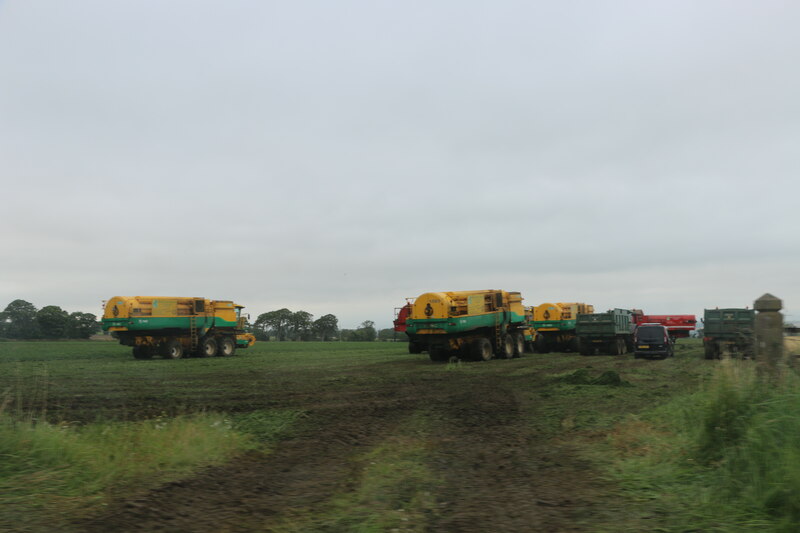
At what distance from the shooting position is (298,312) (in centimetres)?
9950

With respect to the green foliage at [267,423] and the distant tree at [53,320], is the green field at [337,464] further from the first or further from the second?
the distant tree at [53,320]

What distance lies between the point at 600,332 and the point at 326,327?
67.0 metres

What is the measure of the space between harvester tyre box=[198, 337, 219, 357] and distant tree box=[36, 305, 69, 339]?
29491 mm

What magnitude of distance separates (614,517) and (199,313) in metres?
31.0

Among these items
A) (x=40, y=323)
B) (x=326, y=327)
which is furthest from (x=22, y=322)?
(x=326, y=327)

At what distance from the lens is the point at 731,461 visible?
5.94 metres

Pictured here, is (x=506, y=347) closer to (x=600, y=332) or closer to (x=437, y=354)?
(x=437, y=354)

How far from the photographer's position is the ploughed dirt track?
5250 millimetres

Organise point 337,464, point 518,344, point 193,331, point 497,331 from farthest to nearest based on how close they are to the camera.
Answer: point 193,331 < point 518,344 < point 497,331 < point 337,464

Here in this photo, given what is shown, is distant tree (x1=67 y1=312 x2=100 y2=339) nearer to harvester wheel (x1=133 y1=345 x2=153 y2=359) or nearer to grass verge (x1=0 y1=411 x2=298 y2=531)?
harvester wheel (x1=133 y1=345 x2=153 y2=359)

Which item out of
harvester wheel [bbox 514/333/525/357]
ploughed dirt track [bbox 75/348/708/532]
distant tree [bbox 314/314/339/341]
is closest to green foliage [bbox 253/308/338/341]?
distant tree [bbox 314/314/339/341]

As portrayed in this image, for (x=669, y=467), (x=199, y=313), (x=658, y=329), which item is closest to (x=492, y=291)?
(x=658, y=329)

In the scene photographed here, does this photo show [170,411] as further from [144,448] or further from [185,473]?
[185,473]

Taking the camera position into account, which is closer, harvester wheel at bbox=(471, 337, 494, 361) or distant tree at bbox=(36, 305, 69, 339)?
harvester wheel at bbox=(471, 337, 494, 361)
